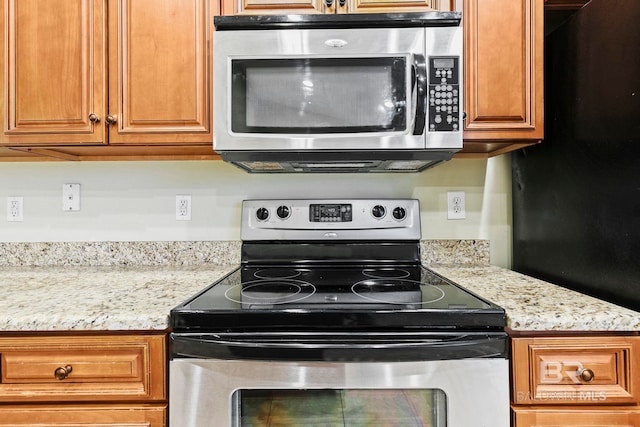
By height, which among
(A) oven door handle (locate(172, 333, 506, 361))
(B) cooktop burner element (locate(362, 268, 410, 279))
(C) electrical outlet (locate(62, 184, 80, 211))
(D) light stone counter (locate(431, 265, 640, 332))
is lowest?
(A) oven door handle (locate(172, 333, 506, 361))

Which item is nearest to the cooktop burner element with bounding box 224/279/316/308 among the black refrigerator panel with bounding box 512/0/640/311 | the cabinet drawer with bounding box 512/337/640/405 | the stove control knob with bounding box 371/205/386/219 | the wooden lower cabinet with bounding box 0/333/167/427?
the wooden lower cabinet with bounding box 0/333/167/427

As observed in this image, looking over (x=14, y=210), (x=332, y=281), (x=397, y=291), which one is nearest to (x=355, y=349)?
(x=397, y=291)

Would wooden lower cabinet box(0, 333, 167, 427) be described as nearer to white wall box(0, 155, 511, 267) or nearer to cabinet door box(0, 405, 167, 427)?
cabinet door box(0, 405, 167, 427)

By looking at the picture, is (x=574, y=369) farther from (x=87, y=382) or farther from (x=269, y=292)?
(x=87, y=382)

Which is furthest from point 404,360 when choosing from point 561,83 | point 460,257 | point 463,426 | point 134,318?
point 561,83

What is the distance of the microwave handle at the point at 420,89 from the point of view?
113 cm

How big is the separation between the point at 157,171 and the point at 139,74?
1.52ft

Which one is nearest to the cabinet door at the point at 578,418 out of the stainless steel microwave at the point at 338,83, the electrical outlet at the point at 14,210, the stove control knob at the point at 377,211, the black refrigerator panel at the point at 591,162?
the black refrigerator panel at the point at 591,162

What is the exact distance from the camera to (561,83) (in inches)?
51.5

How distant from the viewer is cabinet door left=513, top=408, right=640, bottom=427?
0.90 meters

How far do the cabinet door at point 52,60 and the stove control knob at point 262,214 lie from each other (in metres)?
0.63

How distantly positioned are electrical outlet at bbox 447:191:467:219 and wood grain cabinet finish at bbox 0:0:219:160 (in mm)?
1026

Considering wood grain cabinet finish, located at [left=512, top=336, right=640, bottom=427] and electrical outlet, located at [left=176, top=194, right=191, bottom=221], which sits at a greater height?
electrical outlet, located at [left=176, top=194, right=191, bottom=221]

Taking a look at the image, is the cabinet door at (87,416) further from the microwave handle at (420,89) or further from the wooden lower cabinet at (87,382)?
the microwave handle at (420,89)
